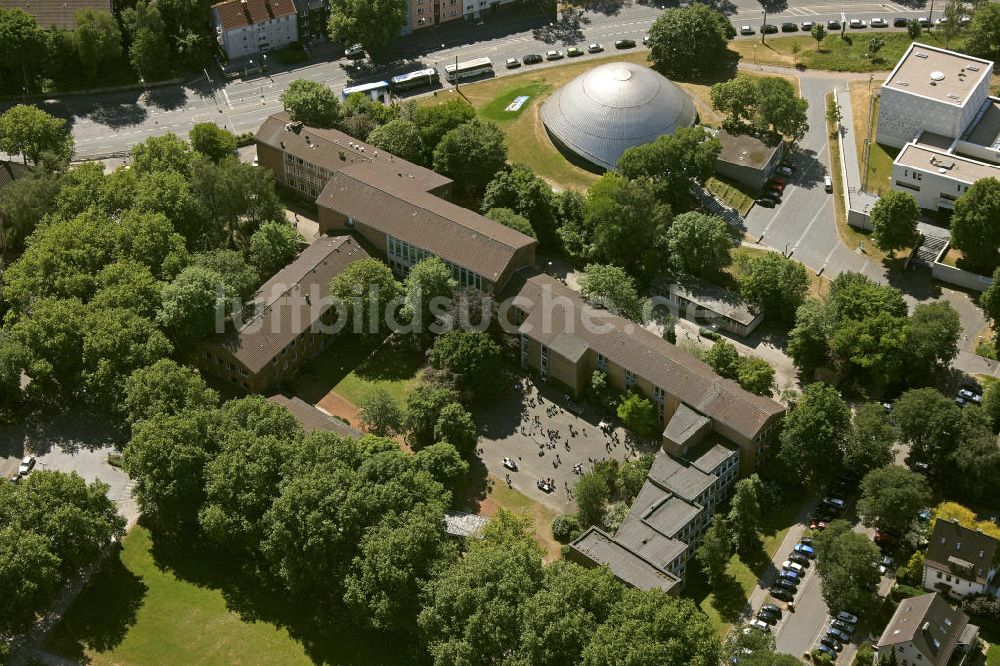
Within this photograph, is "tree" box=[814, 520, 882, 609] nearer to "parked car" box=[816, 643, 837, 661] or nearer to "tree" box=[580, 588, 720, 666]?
"parked car" box=[816, 643, 837, 661]

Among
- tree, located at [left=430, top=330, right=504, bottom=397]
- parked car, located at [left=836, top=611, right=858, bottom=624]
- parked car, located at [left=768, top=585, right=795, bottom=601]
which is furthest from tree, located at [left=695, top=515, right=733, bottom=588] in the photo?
tree, located at [left=430, top=330, right=504, bottom=397]

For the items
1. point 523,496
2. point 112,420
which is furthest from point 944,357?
point 112,420

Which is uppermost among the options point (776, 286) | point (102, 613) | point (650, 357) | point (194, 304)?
point (194, 304)

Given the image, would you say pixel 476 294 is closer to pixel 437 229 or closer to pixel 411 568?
pixel 437 229

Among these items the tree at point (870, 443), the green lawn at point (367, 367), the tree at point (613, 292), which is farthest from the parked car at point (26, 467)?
the tree at point (870, 443)

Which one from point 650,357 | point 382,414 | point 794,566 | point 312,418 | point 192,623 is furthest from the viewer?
point 650,357

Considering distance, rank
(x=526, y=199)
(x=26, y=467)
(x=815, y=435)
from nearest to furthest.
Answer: (x=815, y=435), (x=26, y=467), (x=526, y=199)

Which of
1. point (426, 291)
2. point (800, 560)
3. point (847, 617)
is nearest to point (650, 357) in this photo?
point (800, 560)

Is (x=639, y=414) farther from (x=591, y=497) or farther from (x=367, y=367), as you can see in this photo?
(x=367, y=367)

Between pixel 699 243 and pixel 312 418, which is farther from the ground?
pixel 699 243

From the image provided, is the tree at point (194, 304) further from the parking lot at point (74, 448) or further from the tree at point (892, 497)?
the tree at point (892, 497)
